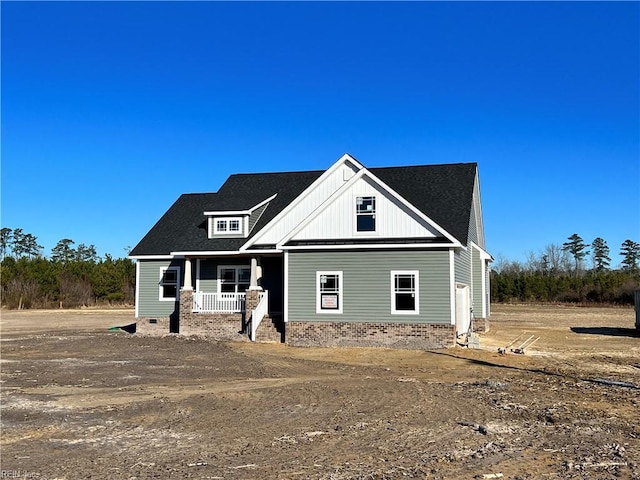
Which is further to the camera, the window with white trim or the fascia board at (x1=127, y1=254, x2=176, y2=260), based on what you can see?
the fascia board at (x1=127, y1=254, x2=176, y2=260)

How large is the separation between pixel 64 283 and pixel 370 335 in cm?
4715

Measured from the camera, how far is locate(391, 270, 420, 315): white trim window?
67.9 ft

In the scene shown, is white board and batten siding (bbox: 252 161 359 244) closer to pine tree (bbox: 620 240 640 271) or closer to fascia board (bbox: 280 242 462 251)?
fascia board (bbox: 280 242 462 251)

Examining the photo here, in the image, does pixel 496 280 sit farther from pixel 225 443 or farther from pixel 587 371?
pixel 225 443

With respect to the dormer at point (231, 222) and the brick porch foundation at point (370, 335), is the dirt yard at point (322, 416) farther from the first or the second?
the dormer at point (231, 222)

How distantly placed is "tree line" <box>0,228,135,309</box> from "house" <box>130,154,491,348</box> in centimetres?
3353

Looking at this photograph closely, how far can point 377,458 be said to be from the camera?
734cm

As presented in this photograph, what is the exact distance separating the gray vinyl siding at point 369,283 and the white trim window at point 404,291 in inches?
5.7

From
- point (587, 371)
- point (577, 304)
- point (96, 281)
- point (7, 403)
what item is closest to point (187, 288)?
point (7, 403)

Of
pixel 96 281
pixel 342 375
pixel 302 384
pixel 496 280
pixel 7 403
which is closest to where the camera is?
pixel 7 403

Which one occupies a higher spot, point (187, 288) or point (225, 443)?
point (187, 288)

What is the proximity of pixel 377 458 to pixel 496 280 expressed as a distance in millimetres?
64538

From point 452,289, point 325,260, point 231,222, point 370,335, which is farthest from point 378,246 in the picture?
point 231,222

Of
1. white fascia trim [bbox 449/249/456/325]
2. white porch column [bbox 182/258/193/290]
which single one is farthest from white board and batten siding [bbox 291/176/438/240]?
white porch column [bbox 182/258/193/290]
